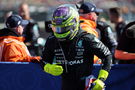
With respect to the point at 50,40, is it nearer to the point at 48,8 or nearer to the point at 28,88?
the point at 28,88

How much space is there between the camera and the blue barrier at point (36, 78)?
16.9 ft

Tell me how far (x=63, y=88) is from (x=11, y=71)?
1.20 metres

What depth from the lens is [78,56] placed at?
424 cm

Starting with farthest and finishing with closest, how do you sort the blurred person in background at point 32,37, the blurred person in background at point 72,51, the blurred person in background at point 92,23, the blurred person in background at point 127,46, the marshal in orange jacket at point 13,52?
the blurred person in background at point 32,37 → the blurred person in background at point 92,23 → the marshal in orange jacket at point 13,52 → the blurred person in background at point 127,46 → the blurred person in background at point 72,51

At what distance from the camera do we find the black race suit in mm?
4180

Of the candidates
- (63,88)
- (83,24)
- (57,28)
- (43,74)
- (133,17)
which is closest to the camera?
(57,28)

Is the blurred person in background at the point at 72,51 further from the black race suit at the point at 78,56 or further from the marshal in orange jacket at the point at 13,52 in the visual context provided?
the marshal in orange jacket at the point at 13,52

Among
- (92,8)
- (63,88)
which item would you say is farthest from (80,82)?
(92,8)

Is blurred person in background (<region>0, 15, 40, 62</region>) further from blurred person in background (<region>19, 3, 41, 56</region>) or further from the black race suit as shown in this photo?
blurred person in background (<region>19, 3, 41, 56</region>)

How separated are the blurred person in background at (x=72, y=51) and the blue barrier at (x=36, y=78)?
852 mm

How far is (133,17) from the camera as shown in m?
13.2

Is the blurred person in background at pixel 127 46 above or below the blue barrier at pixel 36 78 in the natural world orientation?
above

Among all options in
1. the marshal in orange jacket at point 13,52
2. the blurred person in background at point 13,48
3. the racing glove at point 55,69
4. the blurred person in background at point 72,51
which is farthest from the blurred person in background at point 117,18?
the racing glove at point 55,69

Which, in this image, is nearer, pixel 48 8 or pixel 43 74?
pixel 43 74
